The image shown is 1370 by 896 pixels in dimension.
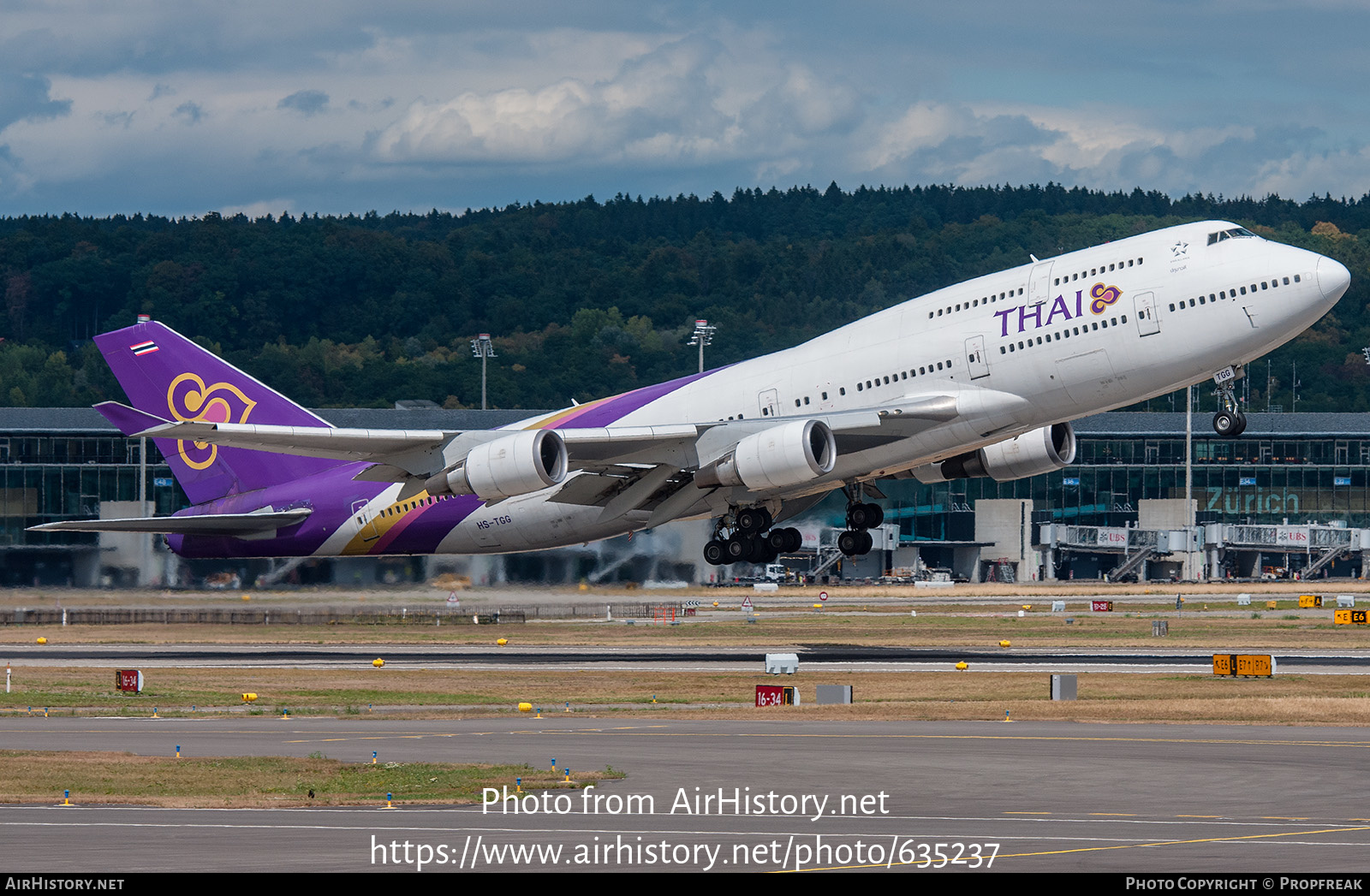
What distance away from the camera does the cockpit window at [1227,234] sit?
144 ft

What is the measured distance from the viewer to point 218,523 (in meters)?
56.8

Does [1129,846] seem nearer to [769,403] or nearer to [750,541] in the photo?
[769,403]

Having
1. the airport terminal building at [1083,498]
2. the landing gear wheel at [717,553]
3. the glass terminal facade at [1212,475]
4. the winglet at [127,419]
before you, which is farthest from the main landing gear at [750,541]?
the glass terminal facade at [1212,475]

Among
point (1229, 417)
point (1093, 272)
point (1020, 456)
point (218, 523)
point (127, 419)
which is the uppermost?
point (1093, 272)

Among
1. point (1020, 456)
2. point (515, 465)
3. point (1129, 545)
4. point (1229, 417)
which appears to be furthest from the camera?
point (1129, 545)

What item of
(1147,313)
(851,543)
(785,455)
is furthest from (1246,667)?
(785,455)

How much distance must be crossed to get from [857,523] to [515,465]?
40.9 ft

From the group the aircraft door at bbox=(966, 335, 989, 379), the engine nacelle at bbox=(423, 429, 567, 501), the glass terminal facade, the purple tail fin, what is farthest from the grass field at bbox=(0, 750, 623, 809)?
the glass terminal facade

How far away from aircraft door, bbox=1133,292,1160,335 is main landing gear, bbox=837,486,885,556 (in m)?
12.0

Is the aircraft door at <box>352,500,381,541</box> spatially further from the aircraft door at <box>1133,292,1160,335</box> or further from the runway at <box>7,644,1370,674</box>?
the aircraft door at <box>1133,292,1160,335</box>

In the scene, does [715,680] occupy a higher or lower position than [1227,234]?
lower

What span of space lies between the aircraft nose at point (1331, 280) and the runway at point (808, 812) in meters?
12.7

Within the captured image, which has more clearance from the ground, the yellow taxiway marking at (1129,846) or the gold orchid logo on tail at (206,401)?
the gold orchid logo on tail at (206,401)

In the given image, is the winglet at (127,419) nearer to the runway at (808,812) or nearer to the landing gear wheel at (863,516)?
the runway at (808,812)
